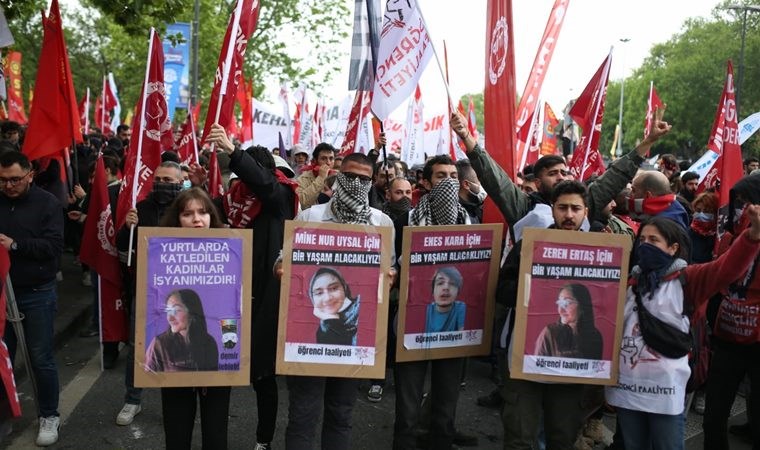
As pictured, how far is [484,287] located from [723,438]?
1672 millimetres

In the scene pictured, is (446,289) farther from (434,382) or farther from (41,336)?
(41,336)

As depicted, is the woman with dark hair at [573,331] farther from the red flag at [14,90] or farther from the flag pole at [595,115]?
the red flag at [14,90]

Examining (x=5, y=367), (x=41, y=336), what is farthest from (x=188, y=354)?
(x=41, y=336)

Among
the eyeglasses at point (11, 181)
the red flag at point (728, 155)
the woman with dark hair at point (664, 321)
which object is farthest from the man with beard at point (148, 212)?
the red flag at point (728, 155)

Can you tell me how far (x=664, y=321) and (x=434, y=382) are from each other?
1310 millimetres

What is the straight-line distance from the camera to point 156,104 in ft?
17.3

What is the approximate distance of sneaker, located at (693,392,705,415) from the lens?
19.1 ft

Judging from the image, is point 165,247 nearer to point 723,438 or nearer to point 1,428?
point 1,428

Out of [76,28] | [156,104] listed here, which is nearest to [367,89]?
[156,104]

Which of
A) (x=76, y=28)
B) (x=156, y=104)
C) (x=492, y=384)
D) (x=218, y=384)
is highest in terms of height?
(x=76, y=28)

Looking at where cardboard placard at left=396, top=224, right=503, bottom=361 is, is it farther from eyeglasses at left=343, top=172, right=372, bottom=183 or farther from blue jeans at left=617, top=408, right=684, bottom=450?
blue jeans at left=617, top=408, right=684, bottom=450

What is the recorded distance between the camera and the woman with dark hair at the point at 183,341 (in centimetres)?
345

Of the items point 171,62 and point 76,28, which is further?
point 76,28

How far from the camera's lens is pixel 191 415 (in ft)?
11.9
